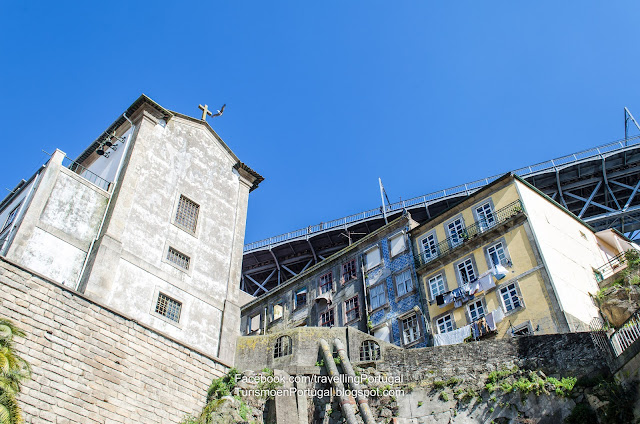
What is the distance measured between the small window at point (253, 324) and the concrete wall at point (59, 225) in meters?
19.1

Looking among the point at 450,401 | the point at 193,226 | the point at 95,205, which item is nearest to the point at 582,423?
the point at 450,401

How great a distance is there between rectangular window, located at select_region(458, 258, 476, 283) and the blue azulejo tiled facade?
259 cm

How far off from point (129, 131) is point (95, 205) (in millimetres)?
5011

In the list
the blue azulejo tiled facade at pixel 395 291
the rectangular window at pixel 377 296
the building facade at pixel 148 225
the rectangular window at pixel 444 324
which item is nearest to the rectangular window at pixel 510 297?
the rectangular window at pixel 444 324

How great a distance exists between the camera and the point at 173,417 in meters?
20.2

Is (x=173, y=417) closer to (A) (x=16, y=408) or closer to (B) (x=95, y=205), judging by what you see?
(A) (x=16, y=408)

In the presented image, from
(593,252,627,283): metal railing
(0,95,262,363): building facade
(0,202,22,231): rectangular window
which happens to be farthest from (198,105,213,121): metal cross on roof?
(593,252,627,283): metal railing

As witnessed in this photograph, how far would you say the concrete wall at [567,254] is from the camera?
25.1 metres

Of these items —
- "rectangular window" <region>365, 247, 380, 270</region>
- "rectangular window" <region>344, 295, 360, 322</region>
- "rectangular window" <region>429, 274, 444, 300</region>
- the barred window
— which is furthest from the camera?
"rectangular window" <region>365, 247, 380, 270</region>

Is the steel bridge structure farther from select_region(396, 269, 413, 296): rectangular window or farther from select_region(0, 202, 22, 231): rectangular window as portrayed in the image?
select_region(0, 202, 22, 231): rectangular window

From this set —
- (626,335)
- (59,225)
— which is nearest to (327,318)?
(59,225)

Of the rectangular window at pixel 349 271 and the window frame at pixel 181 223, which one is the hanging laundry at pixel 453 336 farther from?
the window frame at pixel 181 223

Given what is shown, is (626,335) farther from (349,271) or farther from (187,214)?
(349,271)

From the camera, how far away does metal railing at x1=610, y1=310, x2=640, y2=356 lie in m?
17.2
